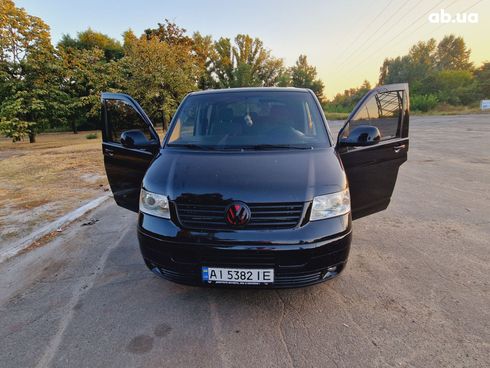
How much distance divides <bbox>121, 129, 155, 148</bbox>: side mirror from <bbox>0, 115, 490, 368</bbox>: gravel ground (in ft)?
4.04

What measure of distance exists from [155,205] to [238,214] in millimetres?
695

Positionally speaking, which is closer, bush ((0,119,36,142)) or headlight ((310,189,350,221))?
headlight ((310,189,350,221))

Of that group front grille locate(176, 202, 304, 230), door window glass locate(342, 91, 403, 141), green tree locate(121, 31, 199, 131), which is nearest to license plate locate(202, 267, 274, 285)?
front grille locate(176, 202, 304, 230)

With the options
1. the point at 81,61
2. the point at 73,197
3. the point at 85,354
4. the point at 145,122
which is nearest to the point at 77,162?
the point at 73,197

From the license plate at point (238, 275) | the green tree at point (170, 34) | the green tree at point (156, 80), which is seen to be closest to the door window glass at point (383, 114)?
the license plate at point (238, 275)

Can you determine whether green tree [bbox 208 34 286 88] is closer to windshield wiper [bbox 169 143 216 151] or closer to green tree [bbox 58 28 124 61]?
green tree [bbox 58 28 124 61]

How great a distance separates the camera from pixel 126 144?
3.29 m

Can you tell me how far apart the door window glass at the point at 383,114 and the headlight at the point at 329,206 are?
100 centimetres

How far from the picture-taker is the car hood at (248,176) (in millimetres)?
2234

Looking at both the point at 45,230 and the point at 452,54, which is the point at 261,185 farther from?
the point at 452,54

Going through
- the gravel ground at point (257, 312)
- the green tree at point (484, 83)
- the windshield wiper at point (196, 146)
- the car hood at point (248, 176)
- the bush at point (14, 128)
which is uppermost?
the green tree at point (484, 83)

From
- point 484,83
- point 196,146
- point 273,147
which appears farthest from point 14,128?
point 484,83

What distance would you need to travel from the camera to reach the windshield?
2.98m

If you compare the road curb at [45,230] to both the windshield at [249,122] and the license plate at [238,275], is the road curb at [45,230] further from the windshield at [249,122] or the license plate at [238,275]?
the license plate at [238,275]
